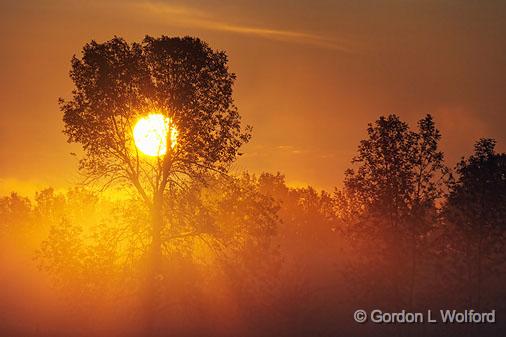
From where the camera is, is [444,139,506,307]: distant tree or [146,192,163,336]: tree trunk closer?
[146,192,163,336]: tree trunk

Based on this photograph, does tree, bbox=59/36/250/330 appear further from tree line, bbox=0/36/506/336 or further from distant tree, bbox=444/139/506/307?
distant tree, bbox=444/139/506/307

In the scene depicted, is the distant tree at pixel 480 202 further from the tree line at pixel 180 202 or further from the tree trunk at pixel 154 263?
the tree trunk at pixel 154 263

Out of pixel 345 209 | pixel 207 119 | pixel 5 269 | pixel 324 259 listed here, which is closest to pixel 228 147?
pixel 207 119

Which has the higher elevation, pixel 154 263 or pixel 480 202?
pixel 480 202

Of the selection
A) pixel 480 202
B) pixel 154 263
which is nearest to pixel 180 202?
pixel 154 263

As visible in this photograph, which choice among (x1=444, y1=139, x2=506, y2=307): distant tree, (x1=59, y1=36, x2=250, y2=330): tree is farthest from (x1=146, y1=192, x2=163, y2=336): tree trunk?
(x1=444, y1=139, x2=506, y2=307): distant tree

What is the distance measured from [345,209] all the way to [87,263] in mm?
18351

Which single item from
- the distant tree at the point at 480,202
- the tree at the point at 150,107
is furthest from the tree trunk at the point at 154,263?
the distant tree at the point at 480,202

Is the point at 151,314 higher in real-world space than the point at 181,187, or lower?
lower

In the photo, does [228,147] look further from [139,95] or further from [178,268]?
[178,268]

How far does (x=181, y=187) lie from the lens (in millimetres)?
36031

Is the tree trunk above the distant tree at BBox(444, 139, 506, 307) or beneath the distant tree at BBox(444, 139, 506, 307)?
beneath

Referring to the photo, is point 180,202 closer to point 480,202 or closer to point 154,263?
point 154,263

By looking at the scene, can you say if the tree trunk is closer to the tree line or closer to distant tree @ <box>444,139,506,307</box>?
the tree line
